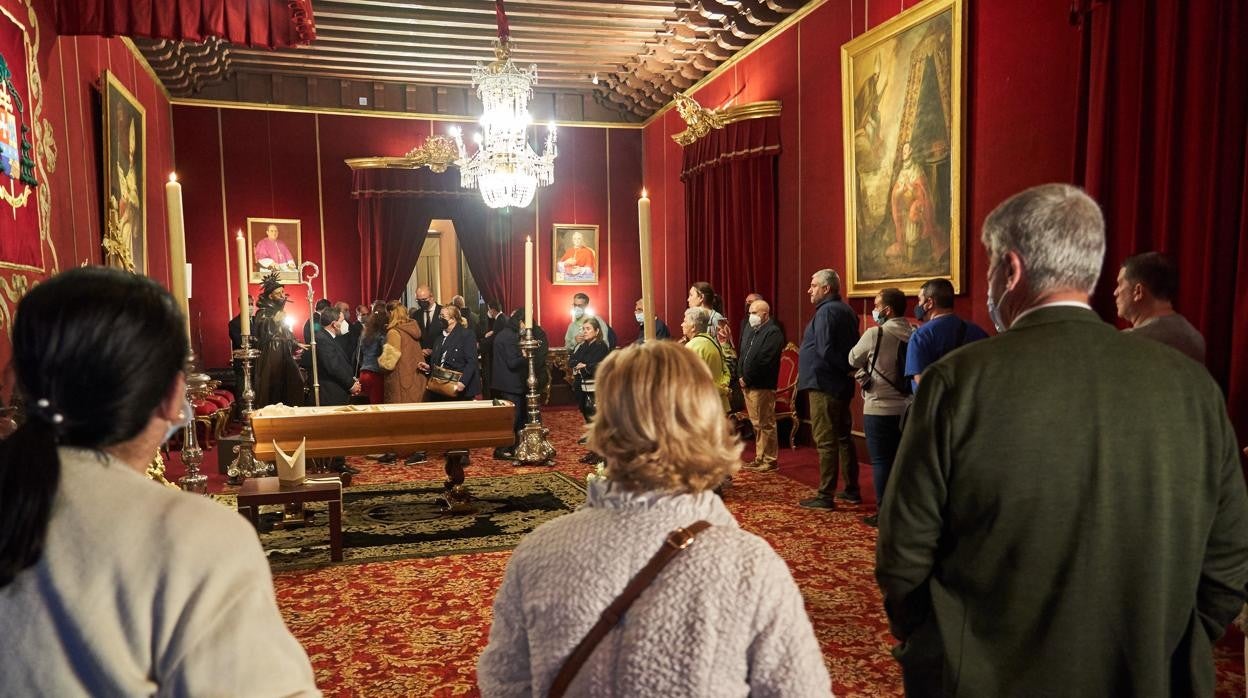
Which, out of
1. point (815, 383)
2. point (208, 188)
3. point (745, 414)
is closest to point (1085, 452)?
point (815, 383)

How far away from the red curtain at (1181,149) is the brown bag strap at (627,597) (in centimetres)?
→ 344

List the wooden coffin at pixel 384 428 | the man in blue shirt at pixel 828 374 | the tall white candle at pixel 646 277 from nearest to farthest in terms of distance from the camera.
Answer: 1. the tall white candle at pixel 646 277
2. the wooden coffin at pixel 384 428
3. the man in blue shirt at pixel 828 374

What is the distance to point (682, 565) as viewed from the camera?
1.19 meters

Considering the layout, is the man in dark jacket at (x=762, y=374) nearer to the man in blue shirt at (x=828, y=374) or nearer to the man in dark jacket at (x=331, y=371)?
the man in blue shirt at (x=828, y=374)

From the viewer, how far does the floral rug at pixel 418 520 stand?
4.80 meters

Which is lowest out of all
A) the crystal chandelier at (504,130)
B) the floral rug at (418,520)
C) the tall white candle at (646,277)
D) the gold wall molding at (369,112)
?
the floral rug at (418,520)

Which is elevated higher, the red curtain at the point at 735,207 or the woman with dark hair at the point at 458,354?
the red curtain at the point at 735,207

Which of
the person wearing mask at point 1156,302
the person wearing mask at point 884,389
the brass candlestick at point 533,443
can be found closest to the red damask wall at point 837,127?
the person wearing mask at point 884,389

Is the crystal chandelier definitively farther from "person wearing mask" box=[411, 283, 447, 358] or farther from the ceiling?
"person wearing mask" box=[411, 283, 447, 358]

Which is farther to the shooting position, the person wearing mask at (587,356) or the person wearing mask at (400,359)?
the person wearing mask at (587,356)

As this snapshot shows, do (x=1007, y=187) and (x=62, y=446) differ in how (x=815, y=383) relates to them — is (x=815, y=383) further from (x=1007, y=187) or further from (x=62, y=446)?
(x=62, y=446)

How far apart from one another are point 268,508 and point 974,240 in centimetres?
554

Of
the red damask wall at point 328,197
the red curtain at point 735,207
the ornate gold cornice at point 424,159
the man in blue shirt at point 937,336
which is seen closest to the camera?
the man in blue shirt at point 937,336

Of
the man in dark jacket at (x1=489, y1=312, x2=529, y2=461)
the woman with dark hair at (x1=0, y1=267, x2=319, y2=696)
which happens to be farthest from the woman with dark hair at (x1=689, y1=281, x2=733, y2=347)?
the woman with dark hair at (x1=0, y1=267, x2=319, y2=696)
